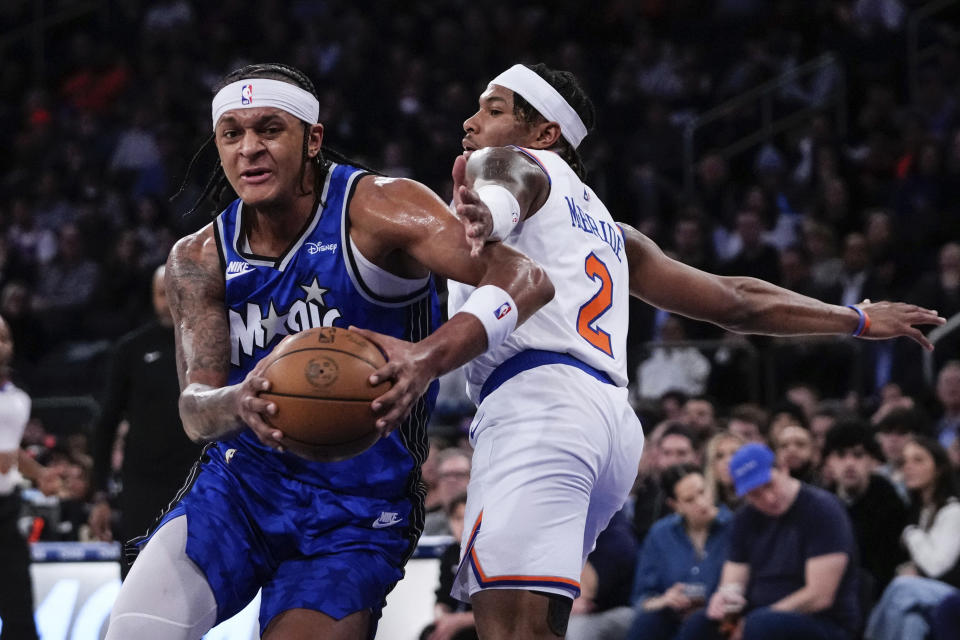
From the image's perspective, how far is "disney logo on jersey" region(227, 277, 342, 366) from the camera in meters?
3.90

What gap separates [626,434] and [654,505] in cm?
443

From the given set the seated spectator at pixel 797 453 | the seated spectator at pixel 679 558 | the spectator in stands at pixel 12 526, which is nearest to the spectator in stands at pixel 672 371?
the seated spectator at pixel 797 453

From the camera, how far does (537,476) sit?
157 inches

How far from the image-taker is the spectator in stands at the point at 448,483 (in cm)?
814

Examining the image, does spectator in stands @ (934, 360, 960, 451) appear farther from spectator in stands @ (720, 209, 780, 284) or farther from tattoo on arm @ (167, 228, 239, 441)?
tattoo on arm @ (167, 228, 239, 441)

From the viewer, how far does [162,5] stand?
18.1m

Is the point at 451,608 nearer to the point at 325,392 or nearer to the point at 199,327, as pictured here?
the point at 199,327

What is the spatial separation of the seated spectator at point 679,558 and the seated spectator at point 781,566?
17 centimetres

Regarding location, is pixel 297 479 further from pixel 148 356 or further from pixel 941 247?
pixel 941 247

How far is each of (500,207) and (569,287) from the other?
516mm

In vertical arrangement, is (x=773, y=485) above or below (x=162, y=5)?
below

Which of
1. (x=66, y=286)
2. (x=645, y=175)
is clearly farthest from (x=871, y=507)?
(x=66, y=286)

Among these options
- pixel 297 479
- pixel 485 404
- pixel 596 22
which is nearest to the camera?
pixel 297 479

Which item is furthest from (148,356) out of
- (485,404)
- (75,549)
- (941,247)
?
(941,247)
